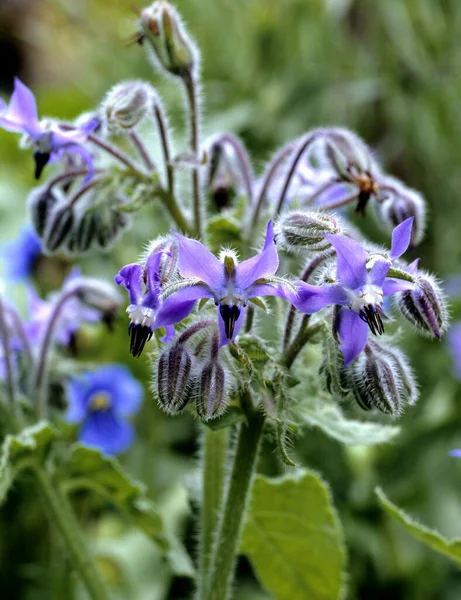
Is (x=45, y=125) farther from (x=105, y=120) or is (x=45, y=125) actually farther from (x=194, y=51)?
(x=194, y=51)

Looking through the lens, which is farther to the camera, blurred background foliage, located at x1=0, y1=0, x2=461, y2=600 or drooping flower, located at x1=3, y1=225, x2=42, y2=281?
drooping flower, located at x1=3, y1=225, x2=42, y2=281

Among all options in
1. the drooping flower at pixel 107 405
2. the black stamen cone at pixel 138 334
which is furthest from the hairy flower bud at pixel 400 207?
the drooping flower at pixel 107 405

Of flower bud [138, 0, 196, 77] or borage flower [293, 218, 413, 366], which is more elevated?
flower bud [138, 0, 196, 77]

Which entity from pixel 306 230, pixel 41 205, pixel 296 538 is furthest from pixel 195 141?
pixel 296 538

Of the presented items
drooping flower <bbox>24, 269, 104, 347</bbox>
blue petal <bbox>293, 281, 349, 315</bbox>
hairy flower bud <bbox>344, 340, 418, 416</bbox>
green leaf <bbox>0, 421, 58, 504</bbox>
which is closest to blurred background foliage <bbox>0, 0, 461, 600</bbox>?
green leaf <bbox>0, 421, 58, 504</bbox>

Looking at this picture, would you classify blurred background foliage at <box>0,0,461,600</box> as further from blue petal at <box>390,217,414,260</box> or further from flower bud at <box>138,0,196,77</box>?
blue petal at <box>390,217,414,260</box>

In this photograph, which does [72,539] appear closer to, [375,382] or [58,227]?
[58,227]

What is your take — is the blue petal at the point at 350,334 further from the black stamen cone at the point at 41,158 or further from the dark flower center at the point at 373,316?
the black stamen cone at the point at 41,158
